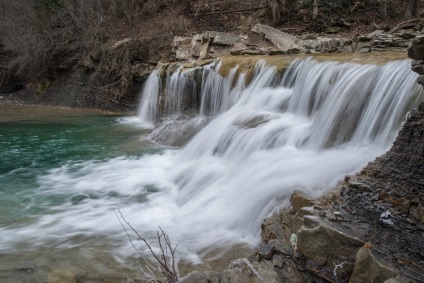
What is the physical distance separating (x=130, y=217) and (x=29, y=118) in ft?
36.0

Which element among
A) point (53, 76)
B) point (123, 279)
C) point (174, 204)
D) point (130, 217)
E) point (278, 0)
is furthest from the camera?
point (53, 76)

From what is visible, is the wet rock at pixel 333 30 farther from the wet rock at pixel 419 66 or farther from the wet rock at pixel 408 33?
the wet rock at pixel 419 66

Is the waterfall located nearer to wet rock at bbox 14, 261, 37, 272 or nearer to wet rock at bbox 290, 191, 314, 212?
wet rock at bbox 290, 191, 314, 212

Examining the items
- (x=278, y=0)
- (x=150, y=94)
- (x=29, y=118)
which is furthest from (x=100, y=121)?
(x=278, y=0)

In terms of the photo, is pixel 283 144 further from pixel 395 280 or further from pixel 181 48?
pixel 181 48

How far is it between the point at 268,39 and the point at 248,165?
7.70m

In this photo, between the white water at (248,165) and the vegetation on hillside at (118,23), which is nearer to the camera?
the white water at (248,165)

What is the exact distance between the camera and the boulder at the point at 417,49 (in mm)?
2873

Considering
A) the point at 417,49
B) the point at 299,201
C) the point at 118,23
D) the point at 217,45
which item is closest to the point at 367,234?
the point at 299,201

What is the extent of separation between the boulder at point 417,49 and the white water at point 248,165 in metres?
1.78

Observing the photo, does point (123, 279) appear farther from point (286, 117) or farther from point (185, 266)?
point (286, 117)

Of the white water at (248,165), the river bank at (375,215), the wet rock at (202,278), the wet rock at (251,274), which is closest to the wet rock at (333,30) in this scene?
the white water at (248,165)

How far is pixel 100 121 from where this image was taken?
13.7m

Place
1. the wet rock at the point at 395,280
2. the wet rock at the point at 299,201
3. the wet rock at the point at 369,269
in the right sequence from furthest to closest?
the wet rock at the point at 299,201, the wet rock at the point at 369,269, the wet rock at the point at 395,280
